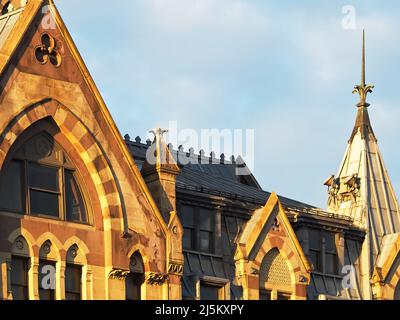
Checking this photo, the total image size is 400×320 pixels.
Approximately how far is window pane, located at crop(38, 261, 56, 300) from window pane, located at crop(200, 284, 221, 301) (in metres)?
8.61

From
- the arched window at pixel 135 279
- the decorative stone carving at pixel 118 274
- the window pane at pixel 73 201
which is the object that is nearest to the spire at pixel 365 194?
the arched window at pixel 135 279

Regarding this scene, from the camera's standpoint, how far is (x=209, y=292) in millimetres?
72438

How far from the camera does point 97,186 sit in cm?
6819

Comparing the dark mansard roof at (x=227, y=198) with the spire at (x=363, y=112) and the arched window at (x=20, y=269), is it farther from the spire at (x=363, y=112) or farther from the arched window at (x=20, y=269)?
the arched window at (x=20, y=269)

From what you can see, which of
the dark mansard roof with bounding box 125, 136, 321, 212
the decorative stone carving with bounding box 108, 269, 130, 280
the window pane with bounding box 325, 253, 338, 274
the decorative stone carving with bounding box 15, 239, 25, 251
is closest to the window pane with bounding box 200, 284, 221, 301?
the dark mansard roof with bounding box 125, 136, 321, 212

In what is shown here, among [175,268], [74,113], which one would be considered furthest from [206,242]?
[74,113]

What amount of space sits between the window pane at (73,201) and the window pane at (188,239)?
22.7 ft

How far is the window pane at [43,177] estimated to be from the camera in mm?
66375

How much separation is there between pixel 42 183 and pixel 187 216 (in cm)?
945

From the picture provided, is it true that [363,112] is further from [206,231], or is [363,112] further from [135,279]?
[135,279]

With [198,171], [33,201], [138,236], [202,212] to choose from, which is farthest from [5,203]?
[198,171]

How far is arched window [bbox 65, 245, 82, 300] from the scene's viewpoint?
218ft
